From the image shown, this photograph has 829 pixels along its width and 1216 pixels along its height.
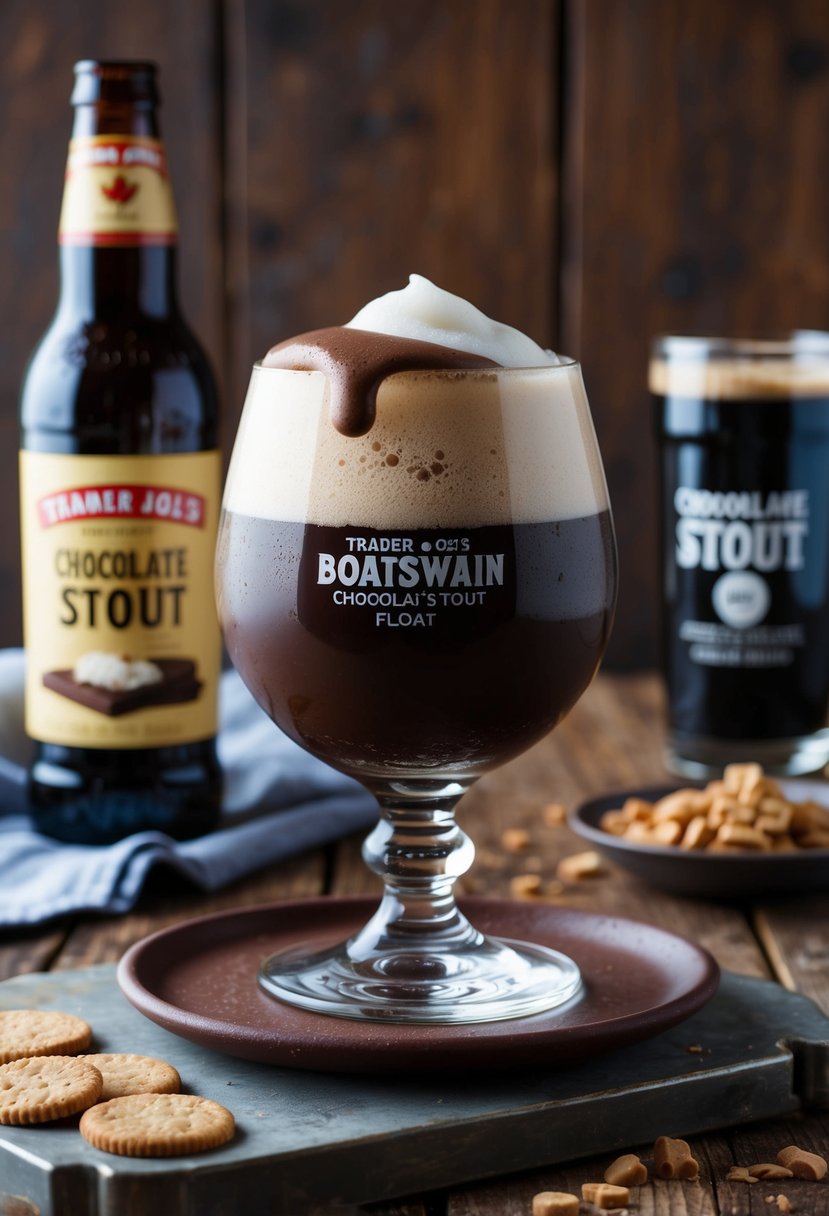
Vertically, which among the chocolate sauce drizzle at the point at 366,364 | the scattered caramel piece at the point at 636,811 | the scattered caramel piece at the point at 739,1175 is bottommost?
the scattered caramel piece at the point at 739,1175

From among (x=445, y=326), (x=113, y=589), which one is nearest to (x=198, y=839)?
(x=113, y=589)

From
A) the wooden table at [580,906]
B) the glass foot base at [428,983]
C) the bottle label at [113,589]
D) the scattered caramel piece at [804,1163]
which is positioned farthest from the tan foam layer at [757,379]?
the scattered caramel piece at [804,1163]

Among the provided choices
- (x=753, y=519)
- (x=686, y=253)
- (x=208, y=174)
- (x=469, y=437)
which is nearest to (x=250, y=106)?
(x=208, y=174)

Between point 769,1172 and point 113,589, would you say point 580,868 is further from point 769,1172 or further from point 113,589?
point 769,1172

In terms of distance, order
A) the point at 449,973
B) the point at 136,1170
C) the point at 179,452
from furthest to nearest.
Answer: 1. the point at 179,452
2. the point at 449,973
3. the point at 136,1170

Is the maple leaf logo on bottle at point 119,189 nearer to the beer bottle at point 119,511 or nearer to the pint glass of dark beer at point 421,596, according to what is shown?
the beer bottle at point 119,511

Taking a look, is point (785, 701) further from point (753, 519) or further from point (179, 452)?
point (179, 452)
